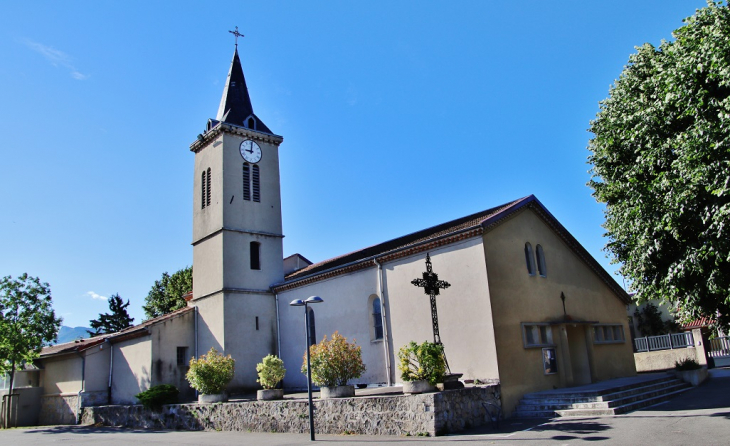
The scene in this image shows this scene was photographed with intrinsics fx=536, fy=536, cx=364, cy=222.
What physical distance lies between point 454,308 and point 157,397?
13828 millimetres

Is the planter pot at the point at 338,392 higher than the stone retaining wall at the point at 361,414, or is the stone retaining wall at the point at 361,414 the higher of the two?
the planter pot at the point at 338,392

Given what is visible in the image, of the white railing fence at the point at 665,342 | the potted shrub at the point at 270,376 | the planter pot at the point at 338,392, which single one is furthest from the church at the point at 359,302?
the white railing fence at the point at 665,342

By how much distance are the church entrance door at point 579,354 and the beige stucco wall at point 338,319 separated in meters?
8.09

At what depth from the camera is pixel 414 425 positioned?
1567 cm

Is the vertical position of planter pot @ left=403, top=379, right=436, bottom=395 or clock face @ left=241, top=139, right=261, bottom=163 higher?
clock face @ left=241, top=139, right=261, bottom=163

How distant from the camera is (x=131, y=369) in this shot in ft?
92.7

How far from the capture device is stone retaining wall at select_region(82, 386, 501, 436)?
15.6 meters

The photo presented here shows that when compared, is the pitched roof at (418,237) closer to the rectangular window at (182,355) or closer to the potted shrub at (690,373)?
the rectangular window at (182,355)

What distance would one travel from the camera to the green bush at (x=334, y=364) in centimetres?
1827

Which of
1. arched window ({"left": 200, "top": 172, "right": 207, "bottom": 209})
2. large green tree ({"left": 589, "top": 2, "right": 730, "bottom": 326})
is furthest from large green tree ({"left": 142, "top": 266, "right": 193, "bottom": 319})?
large green tree ({"left": 589, "top": 2, "right": 730, "bottom": 326})

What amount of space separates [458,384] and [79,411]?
73.3 ft

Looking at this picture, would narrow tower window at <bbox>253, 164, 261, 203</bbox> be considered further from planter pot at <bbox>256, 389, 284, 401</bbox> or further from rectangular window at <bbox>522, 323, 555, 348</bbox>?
rectangular window at <bbox>522, 323, 555, 348</bbox>

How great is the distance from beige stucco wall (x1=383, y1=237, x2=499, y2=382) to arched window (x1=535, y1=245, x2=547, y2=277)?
4.34 m

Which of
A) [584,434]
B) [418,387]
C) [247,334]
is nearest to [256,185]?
[247,334]
